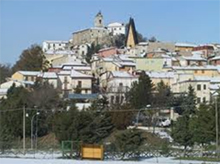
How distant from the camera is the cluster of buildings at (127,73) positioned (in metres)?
48.7

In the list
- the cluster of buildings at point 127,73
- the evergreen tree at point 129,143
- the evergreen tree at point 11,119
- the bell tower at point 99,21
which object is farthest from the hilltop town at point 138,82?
the bell tower at point 99,21

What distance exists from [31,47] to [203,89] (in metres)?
25.2

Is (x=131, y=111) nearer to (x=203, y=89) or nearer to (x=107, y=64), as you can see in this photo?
(x=203, y=89)

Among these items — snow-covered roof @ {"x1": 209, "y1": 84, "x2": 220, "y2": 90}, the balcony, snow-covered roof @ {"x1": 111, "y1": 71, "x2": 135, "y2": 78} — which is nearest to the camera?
the balcony

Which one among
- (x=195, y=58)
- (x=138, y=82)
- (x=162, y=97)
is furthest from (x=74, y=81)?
(x=195, y=58)

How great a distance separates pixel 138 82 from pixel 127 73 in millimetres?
8881

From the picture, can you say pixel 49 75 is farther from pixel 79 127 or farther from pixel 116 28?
pixel 116 28

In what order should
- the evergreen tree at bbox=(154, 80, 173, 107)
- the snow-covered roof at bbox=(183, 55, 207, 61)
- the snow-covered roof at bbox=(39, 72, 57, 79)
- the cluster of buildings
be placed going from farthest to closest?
the snow-covered roof at bbox=(183, 55, 207, 61) → the snow-covered roof at bbox=(39, 72, 57, 79) → the cluster of buildings → the evergreen tree at bbox=(154, 80, 173, 107)

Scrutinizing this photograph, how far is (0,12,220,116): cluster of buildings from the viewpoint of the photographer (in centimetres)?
4872

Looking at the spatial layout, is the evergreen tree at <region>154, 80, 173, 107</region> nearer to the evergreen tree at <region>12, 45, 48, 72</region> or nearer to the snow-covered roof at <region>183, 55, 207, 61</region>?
the snow-covered roof at <region>183, 55, 207, 61</region>

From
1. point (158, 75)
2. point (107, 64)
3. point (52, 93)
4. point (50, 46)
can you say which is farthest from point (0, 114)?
point (50, 46)

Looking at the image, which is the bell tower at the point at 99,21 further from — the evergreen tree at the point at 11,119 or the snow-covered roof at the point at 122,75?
the evergreen tree at the point at 11,119

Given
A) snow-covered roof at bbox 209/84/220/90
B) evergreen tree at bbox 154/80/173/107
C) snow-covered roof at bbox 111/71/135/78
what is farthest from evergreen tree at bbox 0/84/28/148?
snow-covered roof at bbox 209/84/220/90

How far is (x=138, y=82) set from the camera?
150ft
